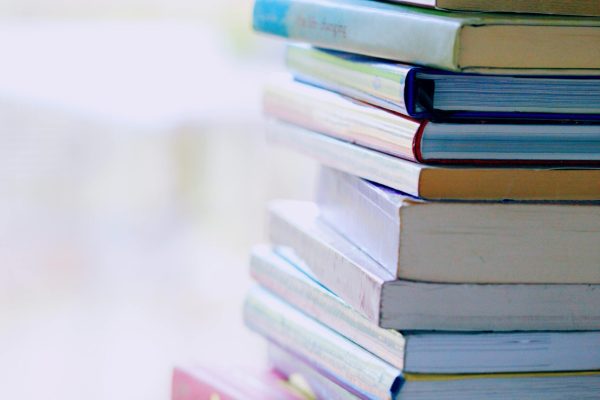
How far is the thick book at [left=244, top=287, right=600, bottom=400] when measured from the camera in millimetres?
550

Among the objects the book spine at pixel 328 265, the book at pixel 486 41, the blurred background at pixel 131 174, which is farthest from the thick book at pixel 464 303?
the blurred background at pixel 131 174

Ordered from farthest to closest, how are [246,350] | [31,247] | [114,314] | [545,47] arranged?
1. [31,247]
2. [114,314]
3. [246,350]
4. [545,47]

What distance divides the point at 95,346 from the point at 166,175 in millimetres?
516

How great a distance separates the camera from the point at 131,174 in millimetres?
2340

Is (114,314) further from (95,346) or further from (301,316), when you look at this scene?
(301,316)

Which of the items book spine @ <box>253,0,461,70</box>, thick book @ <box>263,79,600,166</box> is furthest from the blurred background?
thick book @ <box>263,79,600,166</box>

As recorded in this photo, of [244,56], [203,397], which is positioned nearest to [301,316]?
[203,397]

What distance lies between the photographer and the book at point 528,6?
1.75 ft

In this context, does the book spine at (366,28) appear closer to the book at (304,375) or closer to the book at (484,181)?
the book at (484,181)

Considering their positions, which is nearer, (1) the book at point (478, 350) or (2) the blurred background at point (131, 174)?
(1) the book at point (478, 350)

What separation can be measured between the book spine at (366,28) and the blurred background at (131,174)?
127 cm

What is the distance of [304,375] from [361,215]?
14cm

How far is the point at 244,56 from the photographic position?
2371 millimetres

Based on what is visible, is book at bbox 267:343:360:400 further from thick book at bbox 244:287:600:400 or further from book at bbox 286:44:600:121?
book at bbox 286:44:600:121
